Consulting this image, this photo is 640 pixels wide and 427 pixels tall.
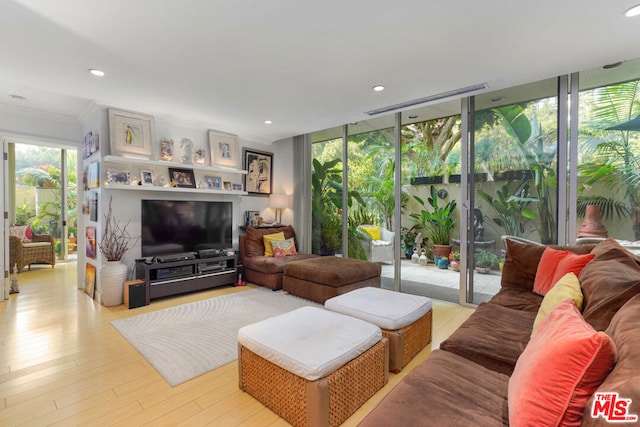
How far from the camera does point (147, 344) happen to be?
8.52 ft

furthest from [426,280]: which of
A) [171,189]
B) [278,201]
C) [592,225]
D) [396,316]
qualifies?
[171,189]

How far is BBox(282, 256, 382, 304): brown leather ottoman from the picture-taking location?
359 centimetres

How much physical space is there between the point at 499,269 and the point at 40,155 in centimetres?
924

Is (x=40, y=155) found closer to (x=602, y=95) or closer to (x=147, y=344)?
(x=147, y=344)

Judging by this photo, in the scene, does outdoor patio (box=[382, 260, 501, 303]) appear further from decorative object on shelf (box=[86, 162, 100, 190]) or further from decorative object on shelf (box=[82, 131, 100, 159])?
decorative object on shelf (box=[82, 131, 100, 159])

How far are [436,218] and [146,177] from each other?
4020mm

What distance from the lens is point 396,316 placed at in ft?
7.25

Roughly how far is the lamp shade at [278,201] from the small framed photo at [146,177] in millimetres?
1987

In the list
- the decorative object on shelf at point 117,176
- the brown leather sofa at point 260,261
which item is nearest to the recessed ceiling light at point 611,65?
the brown leather sofa at point 260,261

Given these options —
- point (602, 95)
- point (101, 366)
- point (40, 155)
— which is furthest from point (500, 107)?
point (40, 155)

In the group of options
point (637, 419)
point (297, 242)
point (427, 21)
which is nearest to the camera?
point (637, 419)

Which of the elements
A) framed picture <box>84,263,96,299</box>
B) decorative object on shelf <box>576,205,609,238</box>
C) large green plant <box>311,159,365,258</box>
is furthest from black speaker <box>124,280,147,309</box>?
decorative object on shelf <box>576,205,609,238</box>

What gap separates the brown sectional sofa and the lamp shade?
392 cm

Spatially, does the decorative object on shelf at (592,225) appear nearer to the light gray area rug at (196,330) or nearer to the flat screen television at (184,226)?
the light gray area rug at (196,330)
